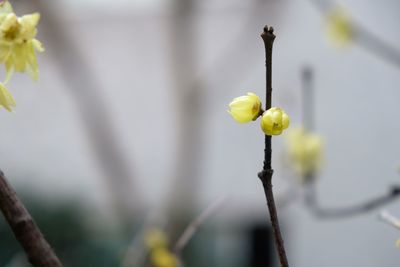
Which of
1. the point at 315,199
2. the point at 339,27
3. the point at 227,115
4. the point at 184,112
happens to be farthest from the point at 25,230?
the point at 227,115

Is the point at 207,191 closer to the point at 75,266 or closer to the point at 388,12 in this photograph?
the point at 388,12

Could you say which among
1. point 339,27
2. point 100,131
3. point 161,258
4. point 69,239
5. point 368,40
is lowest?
point 69,239

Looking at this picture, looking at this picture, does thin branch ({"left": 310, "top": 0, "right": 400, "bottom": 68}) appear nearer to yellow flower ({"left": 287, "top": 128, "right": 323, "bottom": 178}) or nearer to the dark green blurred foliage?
yellow flower ({"left": 287, "top": 128, "right": 323, "bottom": 178})

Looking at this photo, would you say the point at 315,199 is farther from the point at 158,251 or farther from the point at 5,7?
the point at 5,7

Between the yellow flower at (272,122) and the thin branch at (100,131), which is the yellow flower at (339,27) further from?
the yellow flower at (272,122)

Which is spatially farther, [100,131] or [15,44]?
[100,131]

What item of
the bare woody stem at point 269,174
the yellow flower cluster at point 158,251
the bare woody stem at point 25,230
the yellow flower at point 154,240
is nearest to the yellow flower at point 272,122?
the bare woody stem at point 269,174

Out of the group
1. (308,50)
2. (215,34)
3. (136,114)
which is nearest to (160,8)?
(215,34)
